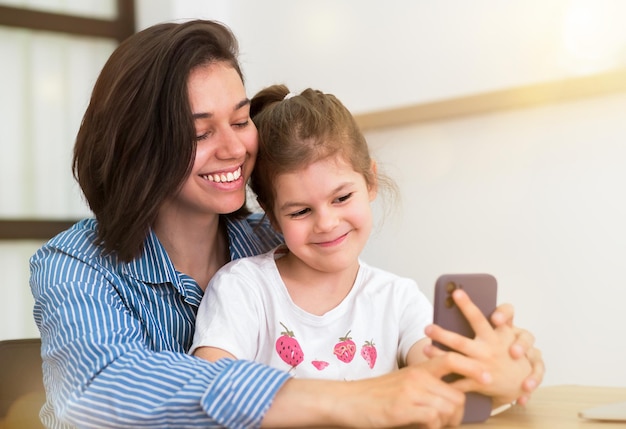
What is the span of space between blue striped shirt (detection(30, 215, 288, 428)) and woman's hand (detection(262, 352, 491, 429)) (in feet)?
0.11

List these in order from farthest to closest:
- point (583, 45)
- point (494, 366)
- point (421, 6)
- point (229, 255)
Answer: point (421, 6) < point (583, 45) < point (229, 255) < point (494, 366)

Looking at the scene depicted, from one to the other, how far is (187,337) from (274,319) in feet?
0.65

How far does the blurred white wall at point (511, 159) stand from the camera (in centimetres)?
213

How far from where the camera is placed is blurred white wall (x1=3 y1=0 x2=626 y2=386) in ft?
6.98

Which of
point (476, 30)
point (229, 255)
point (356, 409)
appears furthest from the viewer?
point (476, 30)

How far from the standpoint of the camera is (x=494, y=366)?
1.11 metres

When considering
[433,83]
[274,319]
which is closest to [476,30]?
[433,83]

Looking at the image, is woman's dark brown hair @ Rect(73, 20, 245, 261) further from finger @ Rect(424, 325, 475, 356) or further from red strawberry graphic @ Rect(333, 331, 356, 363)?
finger @ Rect(424, 325, 475, 356)

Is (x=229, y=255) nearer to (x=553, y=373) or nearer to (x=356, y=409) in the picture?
(x=356, y=409)

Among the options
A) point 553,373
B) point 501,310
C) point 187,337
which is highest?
point 501,310

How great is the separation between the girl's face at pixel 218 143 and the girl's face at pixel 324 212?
3.8 inches

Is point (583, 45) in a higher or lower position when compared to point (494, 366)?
higher

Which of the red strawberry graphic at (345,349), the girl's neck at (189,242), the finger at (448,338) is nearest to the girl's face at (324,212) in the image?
the red strawberry graphic at (345,349)

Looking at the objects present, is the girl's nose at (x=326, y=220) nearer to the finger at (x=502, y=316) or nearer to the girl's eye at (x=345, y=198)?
the girl's eye at (x=345, y=198)
